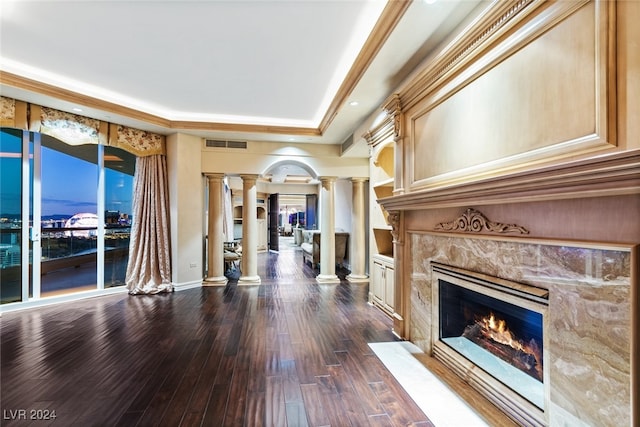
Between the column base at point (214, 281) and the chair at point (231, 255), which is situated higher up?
the chair at point (231, 255)

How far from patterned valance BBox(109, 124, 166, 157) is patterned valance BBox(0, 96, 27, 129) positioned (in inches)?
40.1

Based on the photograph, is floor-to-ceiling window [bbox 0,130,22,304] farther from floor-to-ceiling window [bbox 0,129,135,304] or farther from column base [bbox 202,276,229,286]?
column base [bbox 202,276,229,286]

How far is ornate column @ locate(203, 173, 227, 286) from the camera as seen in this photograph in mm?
5605

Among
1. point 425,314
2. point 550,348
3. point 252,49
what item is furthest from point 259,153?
point 550,348

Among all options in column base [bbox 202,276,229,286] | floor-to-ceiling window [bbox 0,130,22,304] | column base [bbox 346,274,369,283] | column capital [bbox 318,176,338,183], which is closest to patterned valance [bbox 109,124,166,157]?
floor-to-ceiling window [bbox 0,130,22,304]

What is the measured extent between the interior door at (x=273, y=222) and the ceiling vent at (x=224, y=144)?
18.0 ft

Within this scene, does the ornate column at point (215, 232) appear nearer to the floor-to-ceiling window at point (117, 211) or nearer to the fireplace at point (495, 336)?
the floor-to-ceiling window at point (117, 211)

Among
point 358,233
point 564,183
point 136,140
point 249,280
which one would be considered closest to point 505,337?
point 564,183

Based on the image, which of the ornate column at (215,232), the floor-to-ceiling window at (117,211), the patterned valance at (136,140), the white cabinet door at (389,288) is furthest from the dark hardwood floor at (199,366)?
the patterned valance at (136,140)

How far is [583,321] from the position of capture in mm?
1351

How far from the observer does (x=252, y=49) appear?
299 cm

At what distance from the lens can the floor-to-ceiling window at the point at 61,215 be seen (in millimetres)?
4000

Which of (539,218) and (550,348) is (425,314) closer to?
(550,348)

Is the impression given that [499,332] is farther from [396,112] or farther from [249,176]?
[249,176]
